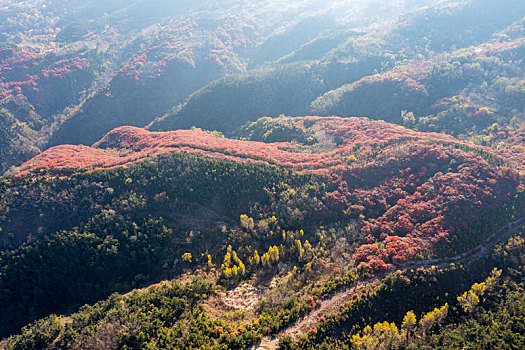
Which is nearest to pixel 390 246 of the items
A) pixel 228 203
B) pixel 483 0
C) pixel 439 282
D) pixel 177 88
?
pixel 439 282

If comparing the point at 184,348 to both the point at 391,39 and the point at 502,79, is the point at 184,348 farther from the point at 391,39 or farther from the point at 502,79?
the point at 391,39

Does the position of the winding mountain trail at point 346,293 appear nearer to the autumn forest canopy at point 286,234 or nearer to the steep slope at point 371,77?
the autumn forest canopy at point 286,234

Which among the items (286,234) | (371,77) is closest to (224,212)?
(286,234)

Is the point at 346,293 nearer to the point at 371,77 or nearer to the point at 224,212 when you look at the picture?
the point at 224,212

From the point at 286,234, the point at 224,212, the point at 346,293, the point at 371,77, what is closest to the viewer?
the point at 346,293

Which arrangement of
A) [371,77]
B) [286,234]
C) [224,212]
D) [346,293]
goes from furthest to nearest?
[371,77] → [224,212] → [286,234] → [346,293]

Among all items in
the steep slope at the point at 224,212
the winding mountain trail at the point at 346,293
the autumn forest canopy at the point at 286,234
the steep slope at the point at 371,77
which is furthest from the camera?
the steep slope at the point at 371,77

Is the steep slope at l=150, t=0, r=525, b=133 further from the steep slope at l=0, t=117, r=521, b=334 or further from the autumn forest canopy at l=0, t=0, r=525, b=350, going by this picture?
the steep slope at l=0, t=117, r=521, b=334

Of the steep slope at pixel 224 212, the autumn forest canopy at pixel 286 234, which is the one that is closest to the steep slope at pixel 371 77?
the autumn forest canopy at pixel 286 234

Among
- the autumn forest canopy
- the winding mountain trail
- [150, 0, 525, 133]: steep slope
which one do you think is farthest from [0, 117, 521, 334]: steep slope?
[150, 0, 525, 133]: steep slope

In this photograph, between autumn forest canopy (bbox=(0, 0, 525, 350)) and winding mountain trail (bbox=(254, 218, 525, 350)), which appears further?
autumn forest canopy (bbox=(0, 0, 525, 350))
